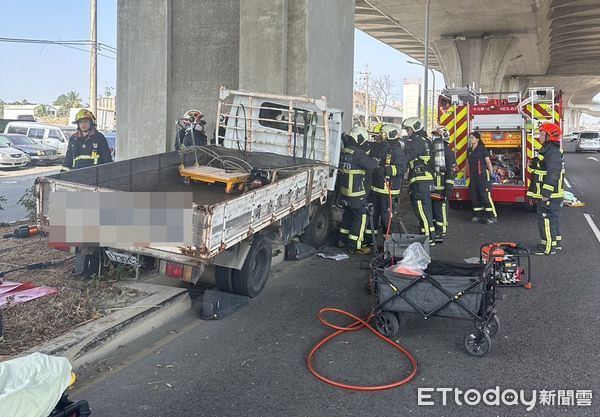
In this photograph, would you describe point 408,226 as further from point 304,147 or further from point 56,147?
point 56,147

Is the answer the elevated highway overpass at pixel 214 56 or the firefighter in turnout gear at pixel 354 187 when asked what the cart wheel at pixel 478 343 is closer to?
the firefighter in turnout gear at pixel 354 187

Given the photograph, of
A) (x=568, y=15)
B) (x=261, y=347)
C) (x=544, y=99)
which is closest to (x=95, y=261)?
(x=261, y=347)

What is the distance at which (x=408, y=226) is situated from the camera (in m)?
10.5

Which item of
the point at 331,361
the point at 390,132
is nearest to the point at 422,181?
the point at 390,132

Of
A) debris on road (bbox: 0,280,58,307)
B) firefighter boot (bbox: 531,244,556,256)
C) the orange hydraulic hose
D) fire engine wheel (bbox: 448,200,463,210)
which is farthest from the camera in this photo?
fire engine wheel (bbox: 448,200,463,210)

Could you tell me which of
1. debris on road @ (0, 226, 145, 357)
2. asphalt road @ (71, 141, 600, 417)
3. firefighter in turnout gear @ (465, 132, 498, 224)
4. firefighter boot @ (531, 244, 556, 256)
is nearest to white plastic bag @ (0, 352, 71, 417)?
asphalt road @ (71, 141, 600, 417)

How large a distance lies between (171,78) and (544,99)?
25.8 ft

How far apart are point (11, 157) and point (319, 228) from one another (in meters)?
16.6

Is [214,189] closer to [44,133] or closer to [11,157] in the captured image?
[11,157]

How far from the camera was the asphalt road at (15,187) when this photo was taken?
11.2 meters

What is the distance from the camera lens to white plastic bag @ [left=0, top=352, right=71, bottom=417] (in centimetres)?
241

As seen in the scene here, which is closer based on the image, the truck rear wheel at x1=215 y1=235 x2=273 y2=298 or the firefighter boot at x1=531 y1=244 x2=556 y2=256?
the truck rear wheel at x1=215 y1=235 x2=273 y2=298

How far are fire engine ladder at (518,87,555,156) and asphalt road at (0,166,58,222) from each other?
10.0 m

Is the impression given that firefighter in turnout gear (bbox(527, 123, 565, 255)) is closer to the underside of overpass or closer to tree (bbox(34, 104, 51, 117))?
the underside of overpass
